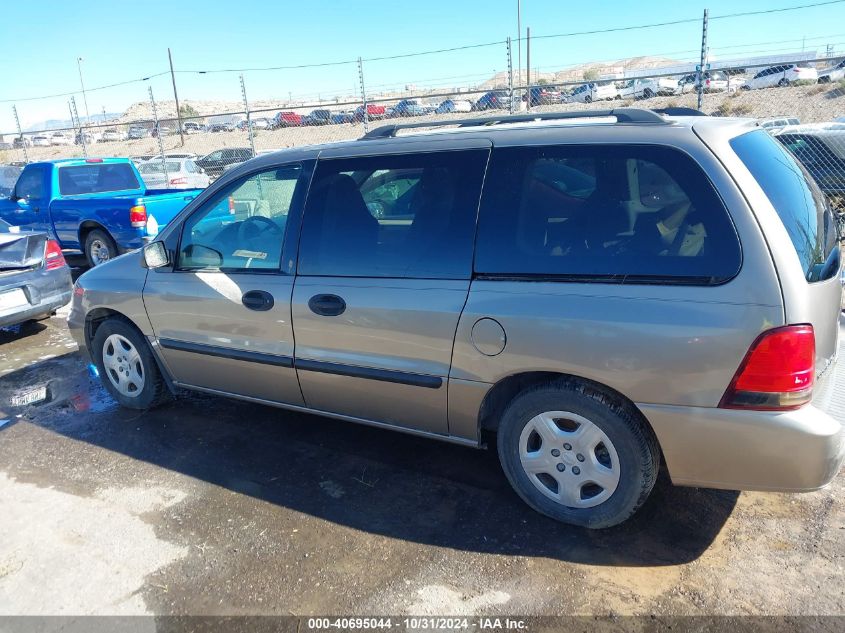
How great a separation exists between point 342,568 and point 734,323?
193cm

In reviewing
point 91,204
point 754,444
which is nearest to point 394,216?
point 754,444

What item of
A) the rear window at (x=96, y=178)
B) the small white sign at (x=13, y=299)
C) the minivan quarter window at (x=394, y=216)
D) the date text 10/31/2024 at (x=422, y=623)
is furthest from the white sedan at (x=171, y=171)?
the date text 10/31/2024 at (x=422, y=623)

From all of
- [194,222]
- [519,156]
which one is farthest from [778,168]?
[194,222]

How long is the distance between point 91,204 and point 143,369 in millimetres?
5757

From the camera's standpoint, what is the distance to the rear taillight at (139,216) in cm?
827

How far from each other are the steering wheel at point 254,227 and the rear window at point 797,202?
2.45 meters

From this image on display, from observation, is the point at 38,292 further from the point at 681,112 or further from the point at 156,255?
the point at 681,112

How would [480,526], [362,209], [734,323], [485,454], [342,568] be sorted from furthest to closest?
[485,454], [362,209], [480,526], [342,568], [734,323]

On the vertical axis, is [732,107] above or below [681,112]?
above

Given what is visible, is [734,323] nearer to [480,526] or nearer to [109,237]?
[480,526]

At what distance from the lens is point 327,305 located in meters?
3.27

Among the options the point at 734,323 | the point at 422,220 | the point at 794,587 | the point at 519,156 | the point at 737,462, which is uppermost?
the point at 519,156

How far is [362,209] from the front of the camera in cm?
334

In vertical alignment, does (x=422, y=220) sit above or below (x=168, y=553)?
above
